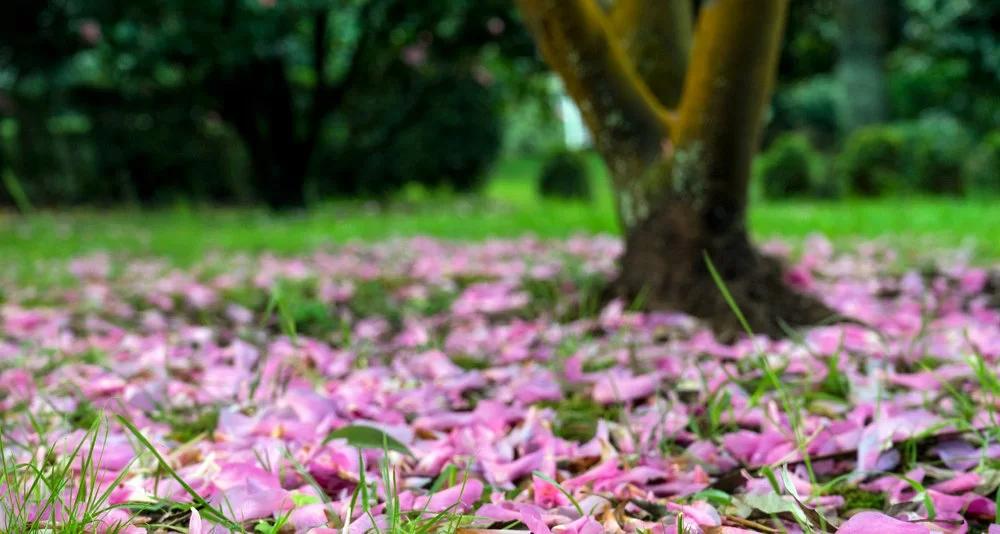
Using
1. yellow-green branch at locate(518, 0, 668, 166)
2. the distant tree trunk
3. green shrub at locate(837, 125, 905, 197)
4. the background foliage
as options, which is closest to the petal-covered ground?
yellow-green branch at locate(518, 0, 668, 166)

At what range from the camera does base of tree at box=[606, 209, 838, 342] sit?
Answer: 2314 millimetres

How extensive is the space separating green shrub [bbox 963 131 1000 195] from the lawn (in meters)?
6.81

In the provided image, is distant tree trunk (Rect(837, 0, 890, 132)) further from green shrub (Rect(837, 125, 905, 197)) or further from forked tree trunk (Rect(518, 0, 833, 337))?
forked tree trunk (Rect(518, 0, 833, 337))

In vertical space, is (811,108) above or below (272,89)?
below

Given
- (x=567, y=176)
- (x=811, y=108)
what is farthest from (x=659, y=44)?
(x=811, y=108)

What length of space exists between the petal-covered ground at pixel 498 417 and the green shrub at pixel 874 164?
785 centimetres

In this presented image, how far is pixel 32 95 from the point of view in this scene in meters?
11.6

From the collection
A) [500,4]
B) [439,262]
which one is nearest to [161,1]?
[500,4]

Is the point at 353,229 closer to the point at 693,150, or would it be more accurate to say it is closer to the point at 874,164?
→ the point at 693,150

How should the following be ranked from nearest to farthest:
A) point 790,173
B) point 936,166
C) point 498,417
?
1. point 498,417
2. point 936,166
3. point 790,173

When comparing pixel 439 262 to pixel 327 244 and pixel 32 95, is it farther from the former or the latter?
pixel 32 95

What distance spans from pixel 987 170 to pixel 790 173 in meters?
2.37

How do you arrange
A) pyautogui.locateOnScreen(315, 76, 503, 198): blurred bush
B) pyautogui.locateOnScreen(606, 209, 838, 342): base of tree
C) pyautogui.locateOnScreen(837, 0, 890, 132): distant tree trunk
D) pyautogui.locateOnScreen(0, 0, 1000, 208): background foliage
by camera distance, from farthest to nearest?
pyautogui.locateOnScreen(837, 0, 890, 132): distant tree trunk
pyautogui.locateOnScreen(315, 76, 503, 198): blurred bush
pyautogui.locateOnScreen(0, 0, 1000, 208): background foliage
pyautogui.locateOnScreen(606, 209, 838, 342): base of tree

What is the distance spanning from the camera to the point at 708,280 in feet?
7.98
